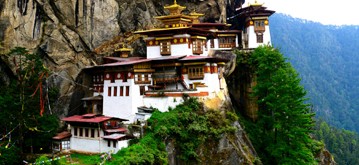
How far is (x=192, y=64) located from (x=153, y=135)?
922 centimetres

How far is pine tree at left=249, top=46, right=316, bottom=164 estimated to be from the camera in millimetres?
35138

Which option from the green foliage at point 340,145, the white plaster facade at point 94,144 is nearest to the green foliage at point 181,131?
the white plaster facade at point 94,144

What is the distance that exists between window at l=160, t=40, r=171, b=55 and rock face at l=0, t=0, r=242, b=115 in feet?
17.1

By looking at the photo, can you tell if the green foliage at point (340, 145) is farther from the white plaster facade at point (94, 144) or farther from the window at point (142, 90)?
the white plaster facade at point (94, 144)

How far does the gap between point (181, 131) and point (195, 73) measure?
730 cm

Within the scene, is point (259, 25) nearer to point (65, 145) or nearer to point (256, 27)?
point (256, 27)

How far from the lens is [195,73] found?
36375 mm

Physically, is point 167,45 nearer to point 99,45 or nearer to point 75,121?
point 99,45

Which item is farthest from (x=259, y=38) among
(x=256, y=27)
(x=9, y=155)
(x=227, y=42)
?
(x=9, y=155)

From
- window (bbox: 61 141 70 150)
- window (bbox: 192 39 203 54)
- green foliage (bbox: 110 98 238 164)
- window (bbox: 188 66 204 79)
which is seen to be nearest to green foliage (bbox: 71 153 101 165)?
window (bbox: 61 141 70 150)

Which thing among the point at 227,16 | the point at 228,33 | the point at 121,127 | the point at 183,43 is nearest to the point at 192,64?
the point at 183,43

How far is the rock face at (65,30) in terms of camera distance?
115 ft

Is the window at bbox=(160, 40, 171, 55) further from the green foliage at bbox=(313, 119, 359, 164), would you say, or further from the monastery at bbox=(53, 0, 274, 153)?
the green foliage at bbox=(313, 119, 359, 164)

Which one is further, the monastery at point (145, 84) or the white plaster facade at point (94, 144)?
the monastery at point (145, 84)
